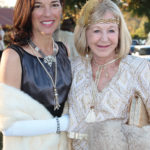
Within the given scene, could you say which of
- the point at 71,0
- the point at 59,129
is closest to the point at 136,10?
the point at 71,0

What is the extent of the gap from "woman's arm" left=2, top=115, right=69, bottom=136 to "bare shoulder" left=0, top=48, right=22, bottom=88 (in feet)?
0.93

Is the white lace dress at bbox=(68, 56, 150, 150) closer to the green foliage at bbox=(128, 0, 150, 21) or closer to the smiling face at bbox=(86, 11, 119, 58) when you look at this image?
the smiling face at bbox=(86, 11, 119, 58)

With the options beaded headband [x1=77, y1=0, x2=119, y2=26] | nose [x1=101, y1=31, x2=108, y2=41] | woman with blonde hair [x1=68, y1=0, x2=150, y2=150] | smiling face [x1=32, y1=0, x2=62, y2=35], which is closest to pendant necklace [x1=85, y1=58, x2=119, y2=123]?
woman with blonde hair [x1=68, y1=0, x2=150, y2=150]

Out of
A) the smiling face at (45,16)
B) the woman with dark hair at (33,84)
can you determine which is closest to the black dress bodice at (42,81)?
the woman with dark hair at (33,84)

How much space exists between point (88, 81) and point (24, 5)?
79 cm

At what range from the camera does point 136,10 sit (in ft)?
15.5

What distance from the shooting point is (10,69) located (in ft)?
5.25

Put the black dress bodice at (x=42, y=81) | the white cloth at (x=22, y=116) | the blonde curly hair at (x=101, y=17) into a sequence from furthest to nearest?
the blonde curly hair at (x=101, y=17), the black dress bodice at (x=42, y=81), the white cloth at (x=22, y=116)

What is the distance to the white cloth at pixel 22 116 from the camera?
5.23ft

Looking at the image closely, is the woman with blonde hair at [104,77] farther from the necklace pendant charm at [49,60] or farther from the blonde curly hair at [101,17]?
the necklace pendant charm at [49,60]

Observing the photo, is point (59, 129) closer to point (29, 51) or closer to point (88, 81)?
point (88, 81)

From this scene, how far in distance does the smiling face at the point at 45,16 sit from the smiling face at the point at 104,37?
1.02 ft

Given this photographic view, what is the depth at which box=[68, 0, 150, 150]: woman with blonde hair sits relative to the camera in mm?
1753

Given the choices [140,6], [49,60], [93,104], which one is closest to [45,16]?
[49,60]
